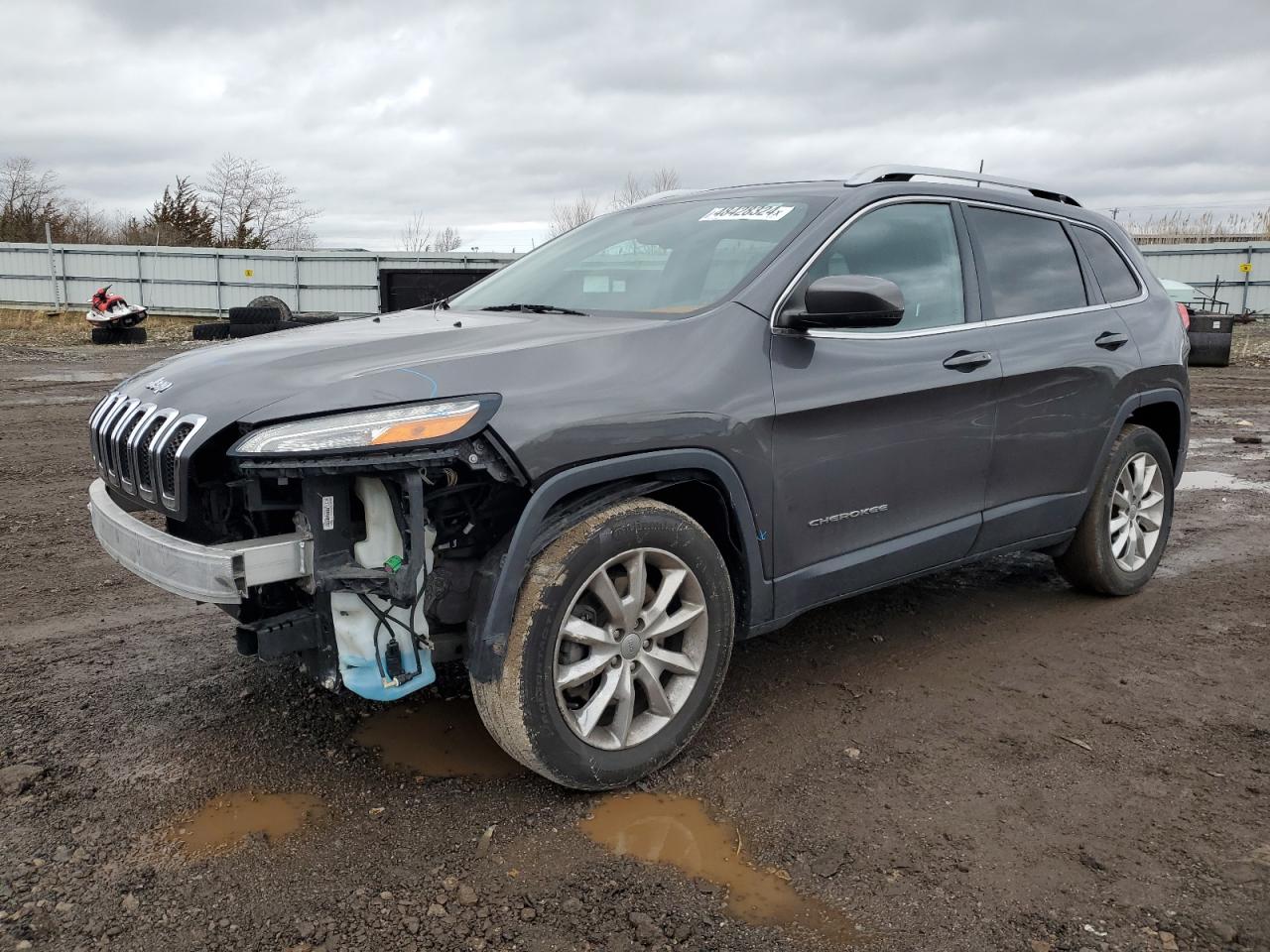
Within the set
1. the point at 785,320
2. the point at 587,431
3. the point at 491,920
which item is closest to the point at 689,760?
the point at 491,920

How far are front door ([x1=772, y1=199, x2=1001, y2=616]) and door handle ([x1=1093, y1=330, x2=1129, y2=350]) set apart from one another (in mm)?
847

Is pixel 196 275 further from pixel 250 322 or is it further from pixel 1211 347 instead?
pixel 1211 347

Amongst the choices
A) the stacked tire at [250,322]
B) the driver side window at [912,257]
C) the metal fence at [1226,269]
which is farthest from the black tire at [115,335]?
the metal fence at [1226,269]

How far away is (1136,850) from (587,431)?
6.12 feet

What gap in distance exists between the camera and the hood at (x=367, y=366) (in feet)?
8.66

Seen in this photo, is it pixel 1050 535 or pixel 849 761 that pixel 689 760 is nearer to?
pixel 849 761

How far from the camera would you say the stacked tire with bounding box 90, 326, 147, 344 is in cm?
2258

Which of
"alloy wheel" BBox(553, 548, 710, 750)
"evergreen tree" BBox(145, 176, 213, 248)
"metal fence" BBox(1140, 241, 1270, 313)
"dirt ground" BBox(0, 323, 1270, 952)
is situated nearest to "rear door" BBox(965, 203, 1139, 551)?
"dirt ground" BBox(0, 323, 1270, 952)

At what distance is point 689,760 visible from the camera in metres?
3.21

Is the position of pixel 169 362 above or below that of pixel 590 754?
above

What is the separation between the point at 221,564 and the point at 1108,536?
12.7ft

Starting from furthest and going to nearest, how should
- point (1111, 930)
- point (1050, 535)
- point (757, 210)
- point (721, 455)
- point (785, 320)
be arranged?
point (1050, 535)
point (757, 210)
point (785, 320)
point (721, 455)
point (1111, 930)

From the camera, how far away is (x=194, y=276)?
30.1m

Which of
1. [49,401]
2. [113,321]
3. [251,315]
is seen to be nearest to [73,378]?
[49,401]
